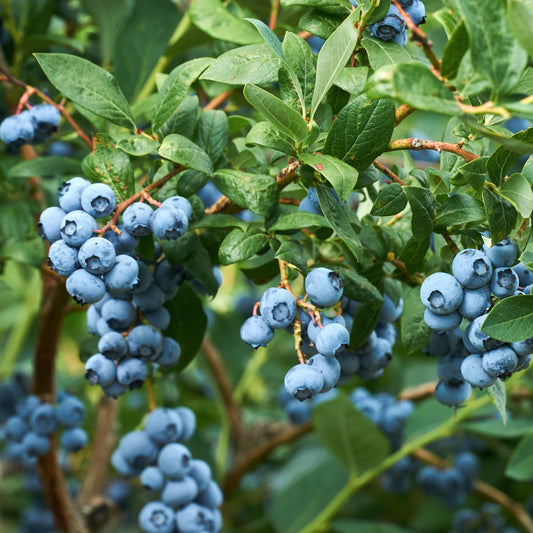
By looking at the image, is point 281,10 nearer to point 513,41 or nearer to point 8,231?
point 8,231

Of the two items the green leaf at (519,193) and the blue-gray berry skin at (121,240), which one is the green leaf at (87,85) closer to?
the blue-gray berry skin at (121,240)

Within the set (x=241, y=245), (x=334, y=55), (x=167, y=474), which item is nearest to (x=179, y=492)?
(x=167, y=474)

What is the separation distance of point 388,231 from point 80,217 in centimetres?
39

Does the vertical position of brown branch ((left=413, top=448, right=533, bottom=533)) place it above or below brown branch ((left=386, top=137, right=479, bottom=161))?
below

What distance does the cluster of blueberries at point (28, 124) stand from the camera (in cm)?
105

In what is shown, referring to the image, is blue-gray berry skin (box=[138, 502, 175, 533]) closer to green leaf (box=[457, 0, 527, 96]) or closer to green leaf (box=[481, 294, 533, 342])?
green leaf (box=[481, 294, 533, 342])

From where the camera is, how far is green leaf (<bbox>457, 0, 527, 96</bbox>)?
0.58 m

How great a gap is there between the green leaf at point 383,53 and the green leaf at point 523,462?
97 cm

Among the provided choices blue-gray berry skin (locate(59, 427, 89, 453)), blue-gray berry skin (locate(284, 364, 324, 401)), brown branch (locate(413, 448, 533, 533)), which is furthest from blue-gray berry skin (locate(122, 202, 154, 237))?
brown branch (locate(413, 448, 533, 533))

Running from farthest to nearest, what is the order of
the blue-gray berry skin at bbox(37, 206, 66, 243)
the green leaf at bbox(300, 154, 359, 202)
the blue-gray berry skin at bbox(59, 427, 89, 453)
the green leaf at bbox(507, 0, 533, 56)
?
the blue-gray berry skin at bbox(59, 427, 89, 453), the blue-gray berry skin at bbox(37, 206, 66, 243), the green leaf at bbox(300, 154, 359, 202), the green leaf at bbox(507, 0, 533, 56)

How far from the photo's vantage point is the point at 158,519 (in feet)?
3.65

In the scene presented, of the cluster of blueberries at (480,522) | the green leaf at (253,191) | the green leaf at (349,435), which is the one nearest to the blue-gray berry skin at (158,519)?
the green leaf at (349,435)

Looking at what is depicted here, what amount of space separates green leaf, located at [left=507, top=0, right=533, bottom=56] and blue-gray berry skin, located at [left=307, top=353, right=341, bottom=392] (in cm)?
36

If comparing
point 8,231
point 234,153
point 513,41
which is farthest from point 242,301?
point 513,41
